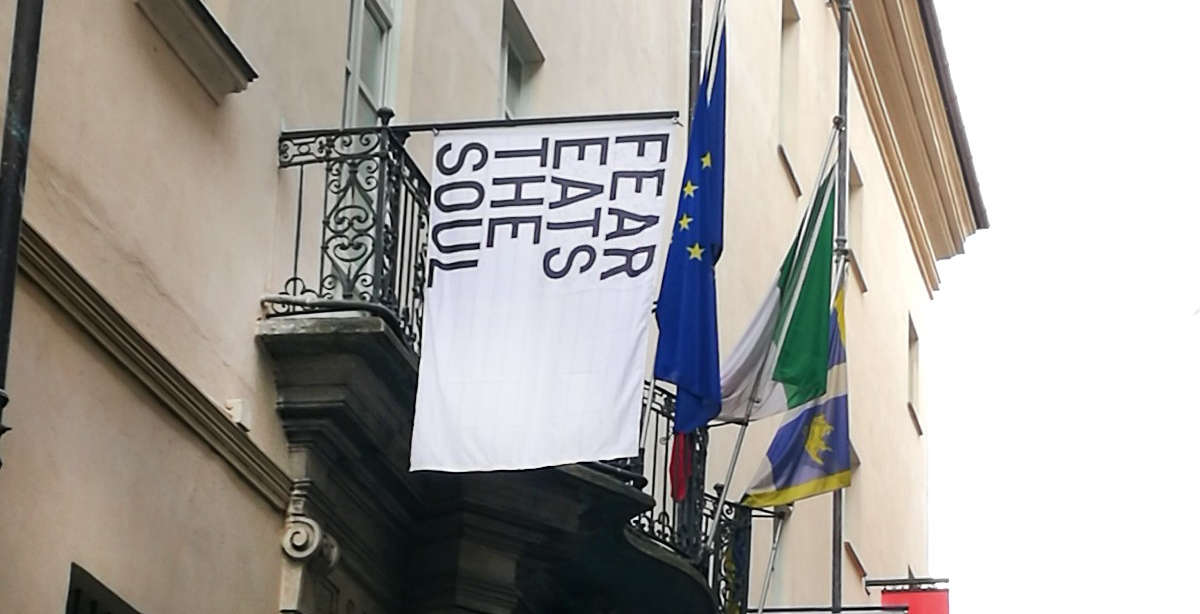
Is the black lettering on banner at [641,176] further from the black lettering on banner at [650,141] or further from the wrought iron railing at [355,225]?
the wrought iron railing at [355,225]

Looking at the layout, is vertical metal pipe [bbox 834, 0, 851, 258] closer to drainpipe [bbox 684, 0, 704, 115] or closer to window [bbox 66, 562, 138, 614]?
drainpipe [bbox 684, 0, 704, 115]

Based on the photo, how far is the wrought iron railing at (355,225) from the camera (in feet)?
37.8

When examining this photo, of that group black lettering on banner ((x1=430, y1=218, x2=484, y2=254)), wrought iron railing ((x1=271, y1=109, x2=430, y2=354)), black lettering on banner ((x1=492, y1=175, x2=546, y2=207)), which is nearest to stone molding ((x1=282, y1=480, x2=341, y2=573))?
wrought iron railing ((x1=271, y1=109, x2=430, y2=354))

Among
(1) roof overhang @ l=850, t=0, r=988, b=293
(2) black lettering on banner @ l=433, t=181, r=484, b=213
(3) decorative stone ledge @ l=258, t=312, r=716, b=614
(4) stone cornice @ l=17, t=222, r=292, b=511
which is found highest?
(1) roof overhang @ l=850, t=0, r=988, b=293

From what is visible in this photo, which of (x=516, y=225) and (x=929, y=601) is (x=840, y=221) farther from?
(x=516, y=225)

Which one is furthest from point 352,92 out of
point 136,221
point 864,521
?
point 864,521

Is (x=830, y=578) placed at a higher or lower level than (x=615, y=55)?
lower

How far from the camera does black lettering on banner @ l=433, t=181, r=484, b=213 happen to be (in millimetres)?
11430

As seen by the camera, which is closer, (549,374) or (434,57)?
(549,374)

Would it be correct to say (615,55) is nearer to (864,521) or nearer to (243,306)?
(243,306)

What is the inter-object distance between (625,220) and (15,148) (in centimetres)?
391

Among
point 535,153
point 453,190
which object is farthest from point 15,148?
point 535,153

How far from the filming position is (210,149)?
10695 mm

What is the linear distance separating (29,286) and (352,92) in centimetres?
412
